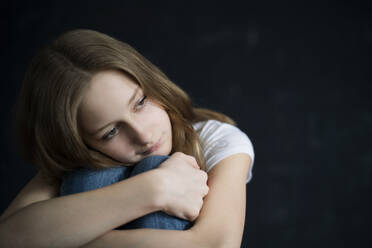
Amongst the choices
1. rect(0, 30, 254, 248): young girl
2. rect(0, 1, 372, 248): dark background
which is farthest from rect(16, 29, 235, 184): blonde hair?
rect(0, 1, 372, 248): dark background

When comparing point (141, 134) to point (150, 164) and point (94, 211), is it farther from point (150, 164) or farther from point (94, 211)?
point (94, 211)

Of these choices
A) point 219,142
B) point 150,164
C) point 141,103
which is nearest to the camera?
point 150,164

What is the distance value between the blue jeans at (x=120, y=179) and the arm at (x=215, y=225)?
0.04 m

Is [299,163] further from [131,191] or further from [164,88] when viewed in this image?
[131,191]

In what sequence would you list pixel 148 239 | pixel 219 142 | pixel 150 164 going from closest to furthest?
pixel 148 239 → pixel 150 164 → pixel 219 142

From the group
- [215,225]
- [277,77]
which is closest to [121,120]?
[215,225]

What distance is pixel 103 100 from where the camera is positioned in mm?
987

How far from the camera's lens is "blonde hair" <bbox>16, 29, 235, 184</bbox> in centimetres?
102

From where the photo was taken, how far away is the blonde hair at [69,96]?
40.1 inches

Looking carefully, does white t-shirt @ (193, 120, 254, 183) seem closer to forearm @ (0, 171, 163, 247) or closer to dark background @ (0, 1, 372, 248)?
forearm @ (0, 171, 163, 247)

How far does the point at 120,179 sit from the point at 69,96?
276mm

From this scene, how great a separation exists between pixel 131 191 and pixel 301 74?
52.6 inches

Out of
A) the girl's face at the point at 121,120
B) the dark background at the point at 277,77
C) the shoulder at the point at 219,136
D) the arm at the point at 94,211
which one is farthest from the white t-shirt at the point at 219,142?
the dark background at the point at 277,77

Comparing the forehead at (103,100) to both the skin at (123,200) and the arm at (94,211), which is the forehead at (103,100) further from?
the arm at (94,211)
